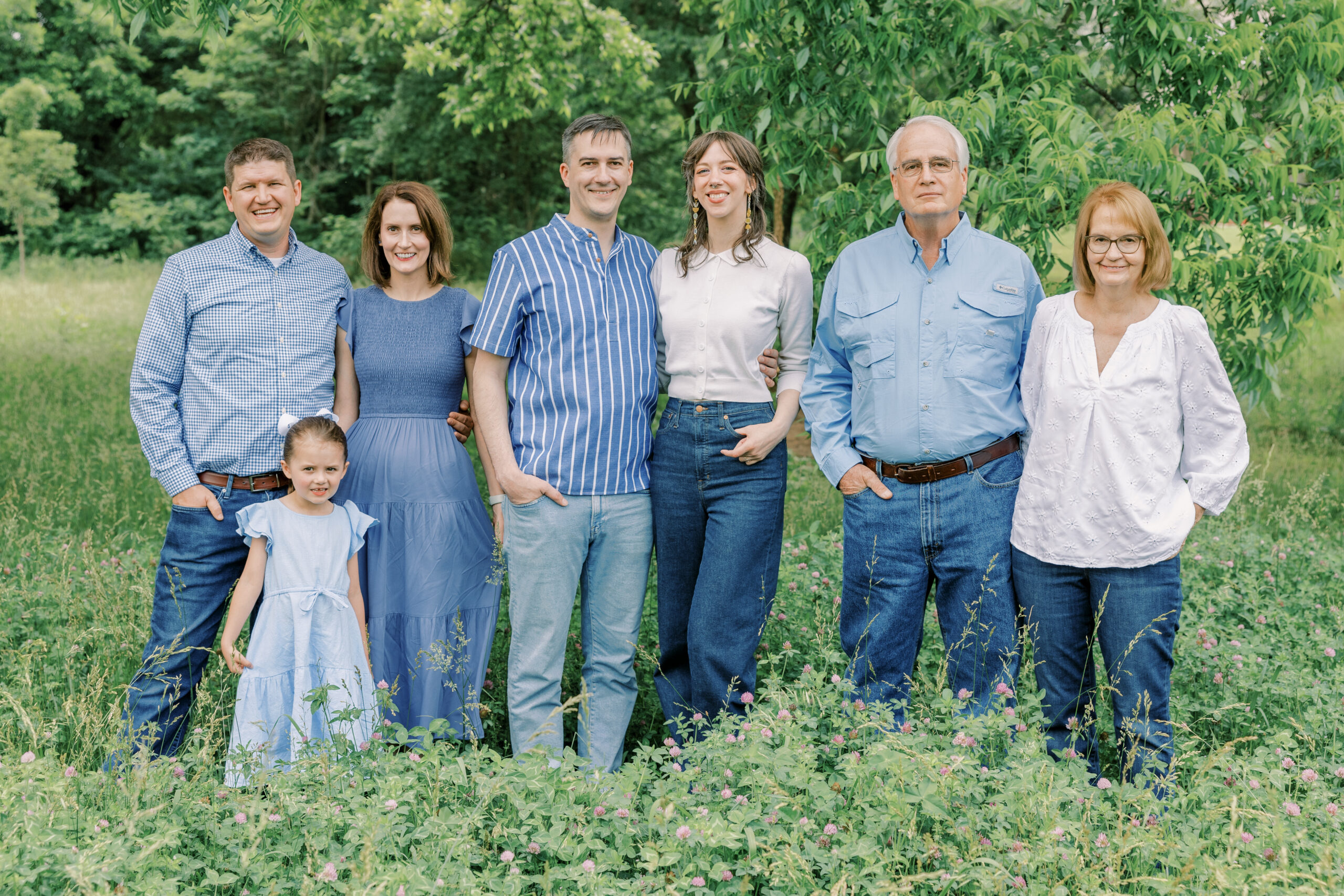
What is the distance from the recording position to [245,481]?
3635 mm

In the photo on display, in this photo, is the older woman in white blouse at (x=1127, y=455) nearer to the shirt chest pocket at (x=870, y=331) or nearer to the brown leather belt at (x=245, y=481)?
→ the shirt chest pocket at (x=870, y=331)

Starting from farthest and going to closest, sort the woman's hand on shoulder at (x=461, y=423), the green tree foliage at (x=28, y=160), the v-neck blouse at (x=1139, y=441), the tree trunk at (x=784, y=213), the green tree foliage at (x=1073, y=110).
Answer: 1. the green tree foliage at (x=28, y=160)
2. the tree trunk at (x=784, y=213)
3. the green tree foliage at (x=1073, y=110)
4. the woman's hand on shoulder at (x=461, y=423)
5. the v-neck blouse at (x=1139, y=441)

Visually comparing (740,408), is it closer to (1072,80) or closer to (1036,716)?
(1036,716)

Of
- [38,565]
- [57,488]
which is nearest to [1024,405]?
[38,565]

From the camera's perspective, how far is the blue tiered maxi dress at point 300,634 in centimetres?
346

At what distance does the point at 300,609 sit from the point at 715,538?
1413mm

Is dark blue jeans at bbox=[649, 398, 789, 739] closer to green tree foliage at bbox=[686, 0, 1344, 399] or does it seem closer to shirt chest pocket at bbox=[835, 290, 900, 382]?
shirt chest pocket at bbox=[835, 290, 900, 382]

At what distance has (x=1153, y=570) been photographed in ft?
10.4

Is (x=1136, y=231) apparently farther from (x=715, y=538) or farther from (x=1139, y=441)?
(x=715, y=538)

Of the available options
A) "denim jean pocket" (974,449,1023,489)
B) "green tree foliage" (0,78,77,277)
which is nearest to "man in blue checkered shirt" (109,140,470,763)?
"denim jean pocket" (974,449,1023,489)

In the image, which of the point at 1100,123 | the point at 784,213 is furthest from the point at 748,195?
the point at 784,213

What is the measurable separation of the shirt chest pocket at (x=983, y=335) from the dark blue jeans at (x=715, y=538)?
651 millimetres

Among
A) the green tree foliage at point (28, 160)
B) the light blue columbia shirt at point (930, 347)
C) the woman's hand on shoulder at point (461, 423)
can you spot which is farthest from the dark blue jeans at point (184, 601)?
the green tree foliage at point (28, 160)

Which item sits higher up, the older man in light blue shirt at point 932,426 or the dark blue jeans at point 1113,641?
the older man in light blue shirt at point 932,426
